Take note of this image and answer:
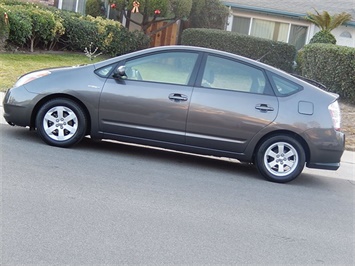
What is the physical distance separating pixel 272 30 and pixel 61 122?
1993cm

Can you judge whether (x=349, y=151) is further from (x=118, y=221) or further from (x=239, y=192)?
(x=118, y=221)

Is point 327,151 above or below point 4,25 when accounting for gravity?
below

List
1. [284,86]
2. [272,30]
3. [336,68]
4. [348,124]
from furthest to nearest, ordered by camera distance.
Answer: [272,30]
[336,68]
[348,124]
[284,86]

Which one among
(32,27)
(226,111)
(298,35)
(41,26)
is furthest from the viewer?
(298,35)

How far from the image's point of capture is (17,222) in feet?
17.2

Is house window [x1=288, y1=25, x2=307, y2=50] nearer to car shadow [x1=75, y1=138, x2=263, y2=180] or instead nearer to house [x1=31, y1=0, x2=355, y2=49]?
house [x1=31, y1=0, x2=355, y2=49]

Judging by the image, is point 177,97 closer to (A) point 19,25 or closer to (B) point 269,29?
(A) point 19,25

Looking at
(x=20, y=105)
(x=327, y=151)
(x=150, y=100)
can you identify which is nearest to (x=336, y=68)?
(x=327, y=151)

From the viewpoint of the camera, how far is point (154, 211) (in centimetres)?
600

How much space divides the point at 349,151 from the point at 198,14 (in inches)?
570

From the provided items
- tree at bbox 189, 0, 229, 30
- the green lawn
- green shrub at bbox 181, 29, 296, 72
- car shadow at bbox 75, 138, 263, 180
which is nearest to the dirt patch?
car shadow at bbox 75, 138, 263, 180

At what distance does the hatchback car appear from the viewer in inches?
311

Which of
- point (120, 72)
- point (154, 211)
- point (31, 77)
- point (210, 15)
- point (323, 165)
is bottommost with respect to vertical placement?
point (154, 211)

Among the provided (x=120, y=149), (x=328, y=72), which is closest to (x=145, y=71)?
(x=120, y=149)
